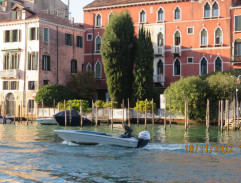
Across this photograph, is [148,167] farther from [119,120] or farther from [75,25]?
[75,25]

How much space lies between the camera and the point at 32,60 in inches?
1778

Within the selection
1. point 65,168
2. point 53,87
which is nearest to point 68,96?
point 53,87

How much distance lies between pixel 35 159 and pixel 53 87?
83.4 feet

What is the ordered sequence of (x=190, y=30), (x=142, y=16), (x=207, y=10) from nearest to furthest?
(x=207, y=10) < (x=190, y=30) < (x=142, y=16)

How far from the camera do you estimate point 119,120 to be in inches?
1603

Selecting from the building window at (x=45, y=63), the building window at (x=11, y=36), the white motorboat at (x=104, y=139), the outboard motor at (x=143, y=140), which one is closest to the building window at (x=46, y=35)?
the building window at (x=45, y=63)

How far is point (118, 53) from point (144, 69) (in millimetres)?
2866

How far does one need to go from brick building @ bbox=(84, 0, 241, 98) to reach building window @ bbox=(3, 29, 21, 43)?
908cm

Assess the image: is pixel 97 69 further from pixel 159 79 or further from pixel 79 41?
pixel 159 79

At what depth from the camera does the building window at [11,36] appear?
151 feet

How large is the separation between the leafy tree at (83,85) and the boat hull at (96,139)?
22.1 metres

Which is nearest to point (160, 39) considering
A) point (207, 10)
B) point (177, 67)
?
point (177, 67)

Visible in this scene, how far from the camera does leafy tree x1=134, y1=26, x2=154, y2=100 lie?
41.3 m

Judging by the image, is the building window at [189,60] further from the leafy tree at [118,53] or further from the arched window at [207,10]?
the leafy tree at [118,53]
